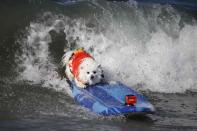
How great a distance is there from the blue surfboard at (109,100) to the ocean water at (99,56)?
0.15 meters

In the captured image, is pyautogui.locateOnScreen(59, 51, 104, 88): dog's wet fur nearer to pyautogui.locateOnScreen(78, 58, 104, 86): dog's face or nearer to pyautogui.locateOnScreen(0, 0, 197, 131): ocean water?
pyautogui.locateOnScreen(78, 58, 104, 86): dog's face

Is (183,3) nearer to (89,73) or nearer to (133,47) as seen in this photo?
(133,47)

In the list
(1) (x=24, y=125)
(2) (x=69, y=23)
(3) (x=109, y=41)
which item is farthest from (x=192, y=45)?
(1) (x=24, y=125)

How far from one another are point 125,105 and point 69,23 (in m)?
5.14

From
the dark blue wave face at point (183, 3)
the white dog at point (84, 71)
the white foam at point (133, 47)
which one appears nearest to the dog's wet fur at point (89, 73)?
the white dog at point (84, 71)

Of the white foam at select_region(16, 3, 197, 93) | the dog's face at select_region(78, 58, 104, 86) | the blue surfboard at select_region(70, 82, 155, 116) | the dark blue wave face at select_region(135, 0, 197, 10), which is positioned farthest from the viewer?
the dark blue wave face at select_region(135, 0, 197, 10)

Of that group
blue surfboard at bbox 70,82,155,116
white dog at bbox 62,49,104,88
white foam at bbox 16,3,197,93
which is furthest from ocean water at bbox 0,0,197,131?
white dog at bbox 62,49,104,88

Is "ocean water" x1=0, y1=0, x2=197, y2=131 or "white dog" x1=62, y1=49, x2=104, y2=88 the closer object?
"ocean water" x1=0, y1=0, x2=197, y2=131

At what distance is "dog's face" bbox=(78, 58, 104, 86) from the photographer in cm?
977

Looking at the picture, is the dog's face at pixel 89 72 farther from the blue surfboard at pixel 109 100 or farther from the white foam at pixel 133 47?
the white foam at pixel 133 47

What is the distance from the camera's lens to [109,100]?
30.0 ft

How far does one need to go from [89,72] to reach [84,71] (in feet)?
0.38

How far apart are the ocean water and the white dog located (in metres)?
0.41

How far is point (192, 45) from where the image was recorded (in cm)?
1422
